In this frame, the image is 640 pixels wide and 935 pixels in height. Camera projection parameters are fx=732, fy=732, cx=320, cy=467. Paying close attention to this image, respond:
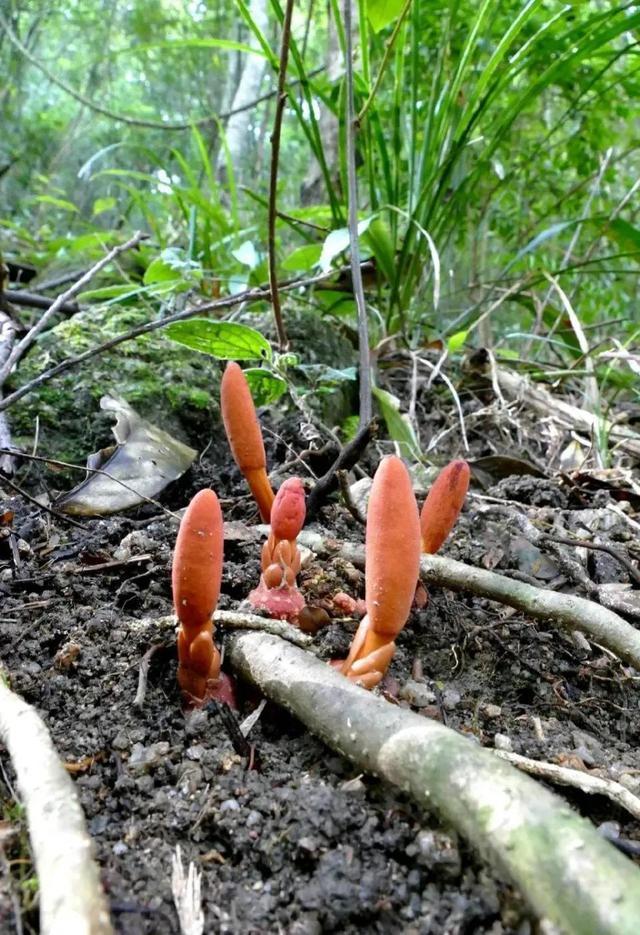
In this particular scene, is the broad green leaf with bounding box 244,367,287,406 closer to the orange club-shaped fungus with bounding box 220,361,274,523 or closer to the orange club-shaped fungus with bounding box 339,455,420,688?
the orange club-shaped fungus with bounding box 220,361,274,523

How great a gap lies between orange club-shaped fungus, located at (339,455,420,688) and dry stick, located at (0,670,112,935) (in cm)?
52

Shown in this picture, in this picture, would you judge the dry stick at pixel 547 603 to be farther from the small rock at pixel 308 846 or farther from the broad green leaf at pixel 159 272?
the broad green leaf at pixel 159 272

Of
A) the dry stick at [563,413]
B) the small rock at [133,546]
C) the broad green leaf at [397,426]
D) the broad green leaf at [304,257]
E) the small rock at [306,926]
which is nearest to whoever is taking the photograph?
the small rock at [306,926]

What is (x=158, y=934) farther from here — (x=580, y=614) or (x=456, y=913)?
(x=580, y=614)

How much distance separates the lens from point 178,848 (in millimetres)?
945

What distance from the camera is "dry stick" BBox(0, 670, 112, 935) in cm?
71

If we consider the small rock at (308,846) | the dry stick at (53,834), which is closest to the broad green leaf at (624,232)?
the small rock at (308,846)

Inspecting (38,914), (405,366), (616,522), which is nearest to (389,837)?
(38,914)

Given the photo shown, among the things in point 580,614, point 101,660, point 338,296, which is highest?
point 338,296

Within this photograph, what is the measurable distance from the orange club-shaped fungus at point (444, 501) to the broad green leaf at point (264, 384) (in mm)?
609

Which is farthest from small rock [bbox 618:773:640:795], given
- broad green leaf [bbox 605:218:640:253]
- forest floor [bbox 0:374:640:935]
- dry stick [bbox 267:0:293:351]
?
broad green leaf [bbox 605:218:640:253]

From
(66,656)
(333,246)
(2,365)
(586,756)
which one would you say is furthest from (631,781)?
(2,365)

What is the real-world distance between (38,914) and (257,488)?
3.30 ft

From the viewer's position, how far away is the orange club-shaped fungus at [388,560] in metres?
1.17
